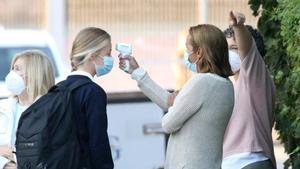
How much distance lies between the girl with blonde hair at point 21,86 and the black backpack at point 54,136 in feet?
1.96

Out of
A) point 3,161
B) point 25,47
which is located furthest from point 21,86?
point 25,47

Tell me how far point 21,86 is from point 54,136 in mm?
815

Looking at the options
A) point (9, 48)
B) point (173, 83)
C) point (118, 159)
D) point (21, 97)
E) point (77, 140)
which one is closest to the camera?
point (77, 140)


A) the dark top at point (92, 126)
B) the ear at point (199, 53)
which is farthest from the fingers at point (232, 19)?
the dark top at point (92, 126)

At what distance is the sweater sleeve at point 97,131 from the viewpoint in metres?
4.21

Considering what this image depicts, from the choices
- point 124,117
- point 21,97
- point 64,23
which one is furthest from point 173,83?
point 21,97

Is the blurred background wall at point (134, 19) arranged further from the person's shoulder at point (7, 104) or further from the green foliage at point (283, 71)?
the person's shoulder at point (7, 104)

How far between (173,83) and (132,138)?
12228mm

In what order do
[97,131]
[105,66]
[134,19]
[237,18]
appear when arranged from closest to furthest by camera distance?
[97,131] < [105,66] < [237,18] < [134,19]

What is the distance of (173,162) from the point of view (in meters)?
4.38

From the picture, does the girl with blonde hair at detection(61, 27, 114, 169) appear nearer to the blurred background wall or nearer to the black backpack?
the black backpack

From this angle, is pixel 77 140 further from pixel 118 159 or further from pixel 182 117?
pixel 118 159

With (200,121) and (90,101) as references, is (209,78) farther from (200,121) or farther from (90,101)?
(90,101)

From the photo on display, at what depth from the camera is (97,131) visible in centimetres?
421
